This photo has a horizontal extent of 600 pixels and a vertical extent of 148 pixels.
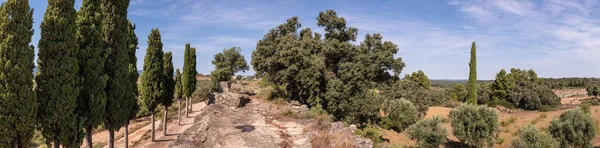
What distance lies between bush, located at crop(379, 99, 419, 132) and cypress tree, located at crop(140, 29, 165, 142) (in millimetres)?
20612

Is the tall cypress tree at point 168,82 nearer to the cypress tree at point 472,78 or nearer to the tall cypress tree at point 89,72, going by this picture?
the tall cypress tree at point 89,72

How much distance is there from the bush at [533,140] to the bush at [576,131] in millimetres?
1787

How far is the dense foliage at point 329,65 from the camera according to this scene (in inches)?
899

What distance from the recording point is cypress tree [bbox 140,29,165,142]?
19078 mm

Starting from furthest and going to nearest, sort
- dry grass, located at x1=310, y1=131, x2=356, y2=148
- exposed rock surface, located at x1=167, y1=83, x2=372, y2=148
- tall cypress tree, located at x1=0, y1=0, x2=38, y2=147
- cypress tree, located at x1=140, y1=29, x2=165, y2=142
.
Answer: cypress tree, located at x1=140, y1=29, x2=165, y2=142 < dry grass, located at x1=310, y1=131, x2=356, y2=148 < exposed rock surface, located at x1=167, y1=83, x2=372, y2=148 < tall cypress tree, located at x1=0, y1=0, x2=38, y2=147

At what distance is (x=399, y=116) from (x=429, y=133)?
25.8 feet

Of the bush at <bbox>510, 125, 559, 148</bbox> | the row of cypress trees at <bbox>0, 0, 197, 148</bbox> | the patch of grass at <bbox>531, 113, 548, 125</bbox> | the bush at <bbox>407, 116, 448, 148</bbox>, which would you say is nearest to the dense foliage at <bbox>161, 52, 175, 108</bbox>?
the row of cypress trees at <bbox>0, 0, 197, 148</bbox>

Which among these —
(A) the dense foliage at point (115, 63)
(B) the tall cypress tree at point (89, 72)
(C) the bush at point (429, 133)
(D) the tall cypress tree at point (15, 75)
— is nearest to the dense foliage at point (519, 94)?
(C) the bush at point (429, 133)

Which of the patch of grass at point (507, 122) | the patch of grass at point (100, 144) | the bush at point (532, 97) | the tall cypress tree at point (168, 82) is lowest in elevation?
the patch of grass at point (507, 122)

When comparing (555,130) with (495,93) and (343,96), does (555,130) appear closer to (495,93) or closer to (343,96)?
(343,96)

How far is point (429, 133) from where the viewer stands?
24.0 metres

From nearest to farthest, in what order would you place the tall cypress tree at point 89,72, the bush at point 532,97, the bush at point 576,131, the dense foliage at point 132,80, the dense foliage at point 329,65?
the tall cypress tree at point 89,72
the dense foliage at point 132,80
the dense foliage at point 329,65
the bush at point 576,131
the bush at point 532,97

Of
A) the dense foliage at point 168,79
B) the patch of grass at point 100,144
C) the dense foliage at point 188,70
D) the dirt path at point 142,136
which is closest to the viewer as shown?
the dirt path at point 142,136

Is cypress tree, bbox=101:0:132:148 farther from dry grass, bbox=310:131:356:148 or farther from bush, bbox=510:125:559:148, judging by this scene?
bush, bbox=510:125:559:148
